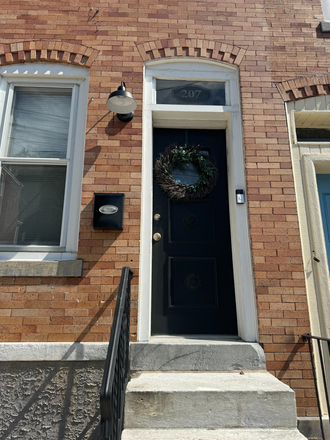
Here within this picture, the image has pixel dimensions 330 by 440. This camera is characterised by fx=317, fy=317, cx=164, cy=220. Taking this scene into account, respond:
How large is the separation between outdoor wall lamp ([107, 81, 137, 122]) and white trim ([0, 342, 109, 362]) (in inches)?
93.1

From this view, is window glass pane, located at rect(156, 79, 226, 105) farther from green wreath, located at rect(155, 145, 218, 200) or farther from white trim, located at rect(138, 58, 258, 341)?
green wreath, located at rect(155, 145, 218, 200)

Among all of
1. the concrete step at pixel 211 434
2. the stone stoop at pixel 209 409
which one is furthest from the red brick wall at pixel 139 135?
the concrete step at pixel 211 434

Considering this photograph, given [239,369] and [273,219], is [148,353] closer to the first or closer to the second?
[239,369]

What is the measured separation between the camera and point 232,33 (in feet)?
A: 12.9

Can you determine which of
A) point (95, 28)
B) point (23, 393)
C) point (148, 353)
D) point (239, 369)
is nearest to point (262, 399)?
point (239, 369)

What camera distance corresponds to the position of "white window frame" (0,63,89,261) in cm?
328

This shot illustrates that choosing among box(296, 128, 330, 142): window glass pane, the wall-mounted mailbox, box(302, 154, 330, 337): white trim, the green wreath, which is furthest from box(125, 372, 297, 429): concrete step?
box(296, 128, 330, 142): window glass pane

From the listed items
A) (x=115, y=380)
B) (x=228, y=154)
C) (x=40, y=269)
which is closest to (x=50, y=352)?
(x=40, y=269)

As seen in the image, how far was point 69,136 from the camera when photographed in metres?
3.60

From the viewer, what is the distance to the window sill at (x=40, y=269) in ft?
10.1

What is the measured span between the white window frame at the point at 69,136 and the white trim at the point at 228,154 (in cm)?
72

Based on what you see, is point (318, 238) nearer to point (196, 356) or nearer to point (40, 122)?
point (196, 356)

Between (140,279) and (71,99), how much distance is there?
2281 millimetres

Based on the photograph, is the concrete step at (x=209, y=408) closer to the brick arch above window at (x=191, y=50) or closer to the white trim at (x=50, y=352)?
the white trim at (x=50, y=352)
